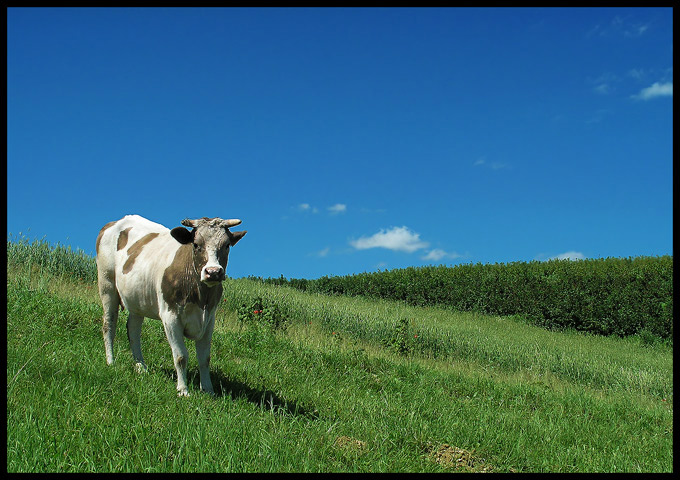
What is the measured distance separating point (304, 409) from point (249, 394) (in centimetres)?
71

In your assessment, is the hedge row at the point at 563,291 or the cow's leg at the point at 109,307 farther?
the hedge row at the point at 563,291

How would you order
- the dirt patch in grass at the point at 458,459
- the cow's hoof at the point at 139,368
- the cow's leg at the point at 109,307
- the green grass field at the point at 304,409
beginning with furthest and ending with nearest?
the cow's leg at the point at 109,307
the cow's hoof at the point at 139,368
the dirt patch in grass at the point at 458,459
the green grass field at the point at 304,409

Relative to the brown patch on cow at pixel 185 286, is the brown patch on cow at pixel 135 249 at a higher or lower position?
higher

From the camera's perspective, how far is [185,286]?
19.7 feet

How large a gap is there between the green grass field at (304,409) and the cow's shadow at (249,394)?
35 millimetres

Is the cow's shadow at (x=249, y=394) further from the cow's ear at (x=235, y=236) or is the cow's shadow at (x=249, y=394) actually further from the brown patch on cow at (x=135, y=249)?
the cow's ear at (x=235, y=236)

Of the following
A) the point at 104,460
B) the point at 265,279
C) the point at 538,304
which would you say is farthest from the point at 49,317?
the point at 265,279

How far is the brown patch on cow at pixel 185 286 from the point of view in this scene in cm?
599

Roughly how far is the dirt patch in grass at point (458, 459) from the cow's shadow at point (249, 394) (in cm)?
149

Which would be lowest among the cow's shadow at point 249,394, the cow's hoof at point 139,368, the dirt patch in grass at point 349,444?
the dirt patch in grass at point 349,444

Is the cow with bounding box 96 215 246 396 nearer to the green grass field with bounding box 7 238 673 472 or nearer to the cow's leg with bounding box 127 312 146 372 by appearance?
the cow's leg with bounding box 127 312 146 372

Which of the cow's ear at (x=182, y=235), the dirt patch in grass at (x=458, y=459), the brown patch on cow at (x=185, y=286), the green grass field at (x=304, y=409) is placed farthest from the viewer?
the brown patch on cow at (x=185, y=286)

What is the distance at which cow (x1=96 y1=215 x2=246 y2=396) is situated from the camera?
5738 millimetres

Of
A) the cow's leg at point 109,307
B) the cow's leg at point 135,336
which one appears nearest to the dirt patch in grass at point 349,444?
the cow's leg at point 135,336
